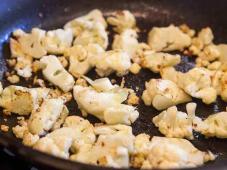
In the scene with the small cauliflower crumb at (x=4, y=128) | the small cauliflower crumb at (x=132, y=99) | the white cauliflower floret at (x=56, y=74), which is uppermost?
the white cauliflower floret at (x=56, y=74)

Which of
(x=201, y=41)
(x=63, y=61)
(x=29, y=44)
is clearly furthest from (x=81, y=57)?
(x=201, y=41)

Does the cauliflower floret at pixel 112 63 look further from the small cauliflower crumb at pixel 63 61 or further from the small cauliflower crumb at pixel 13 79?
the small cauliflower crumb at pixel 13 79

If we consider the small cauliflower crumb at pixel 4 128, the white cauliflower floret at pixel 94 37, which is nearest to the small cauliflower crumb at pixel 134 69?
the white cauliflower floret at pixel 94 37

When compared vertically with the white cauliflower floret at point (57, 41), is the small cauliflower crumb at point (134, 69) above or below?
below

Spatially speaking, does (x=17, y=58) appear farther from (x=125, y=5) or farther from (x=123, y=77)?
(x=125, y=5)

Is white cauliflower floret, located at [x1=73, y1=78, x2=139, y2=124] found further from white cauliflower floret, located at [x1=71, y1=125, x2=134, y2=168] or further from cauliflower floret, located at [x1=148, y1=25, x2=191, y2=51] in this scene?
cauliflower floret, located at [x1=148, y1=25, x2=191, y2=51]

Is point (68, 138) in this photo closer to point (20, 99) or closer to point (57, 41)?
point (20, 99)

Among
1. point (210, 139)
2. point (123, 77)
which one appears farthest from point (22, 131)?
point (210, 139)
